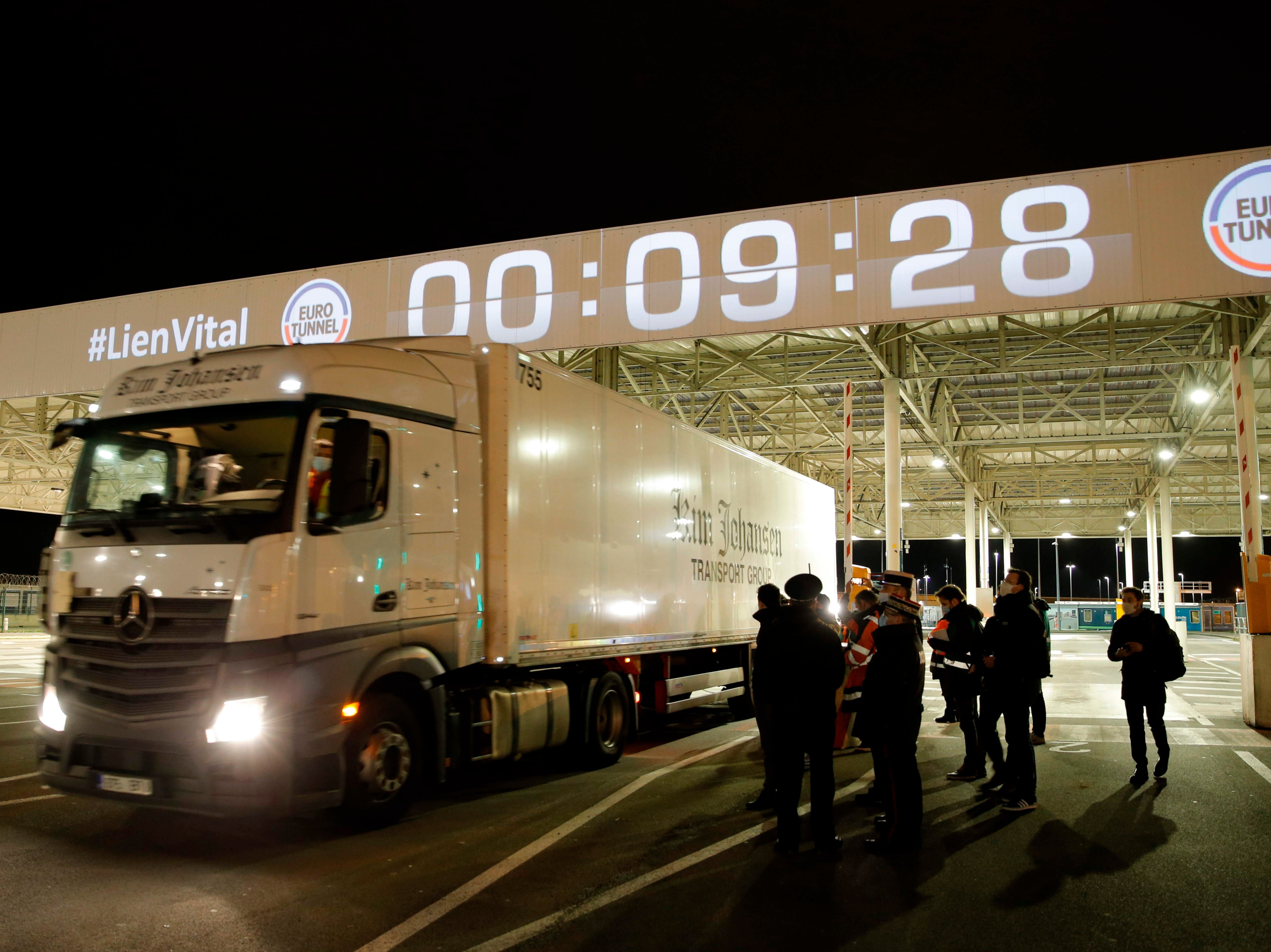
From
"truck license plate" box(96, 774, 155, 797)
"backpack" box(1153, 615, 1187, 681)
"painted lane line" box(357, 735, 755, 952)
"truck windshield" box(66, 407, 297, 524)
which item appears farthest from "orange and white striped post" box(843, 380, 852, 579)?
"truck license plate" box(96, 774, 155, 797)

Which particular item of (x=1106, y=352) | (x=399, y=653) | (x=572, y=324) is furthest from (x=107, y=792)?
(x=1106, y=352)

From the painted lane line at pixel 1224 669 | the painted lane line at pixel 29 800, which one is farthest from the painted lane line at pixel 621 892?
the painted lane line at pixel 1224 669

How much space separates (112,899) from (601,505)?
5.03 metres

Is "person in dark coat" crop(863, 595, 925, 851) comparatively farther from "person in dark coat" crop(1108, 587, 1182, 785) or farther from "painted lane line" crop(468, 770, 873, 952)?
"person in dark coat" crop(1108, 587, 1182, 785)

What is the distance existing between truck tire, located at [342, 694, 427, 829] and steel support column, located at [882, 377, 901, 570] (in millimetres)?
12378

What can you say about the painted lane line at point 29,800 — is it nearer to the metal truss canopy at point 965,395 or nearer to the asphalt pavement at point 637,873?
the asphalt pavement at point 637,873

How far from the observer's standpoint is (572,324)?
51.6 feet

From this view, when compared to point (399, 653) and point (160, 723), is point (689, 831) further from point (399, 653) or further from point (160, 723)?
point (160, 723)

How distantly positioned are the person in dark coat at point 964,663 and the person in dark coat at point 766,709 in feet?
5.35

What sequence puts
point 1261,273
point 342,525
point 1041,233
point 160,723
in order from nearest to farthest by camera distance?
point 160,723 → point 342,525 → point 1261,273 → point 1041,233

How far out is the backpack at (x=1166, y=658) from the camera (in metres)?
8.30

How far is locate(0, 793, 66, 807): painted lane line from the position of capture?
7020 millimetres

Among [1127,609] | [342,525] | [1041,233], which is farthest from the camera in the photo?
[1041,233]

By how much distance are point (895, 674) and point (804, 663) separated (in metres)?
0.66
